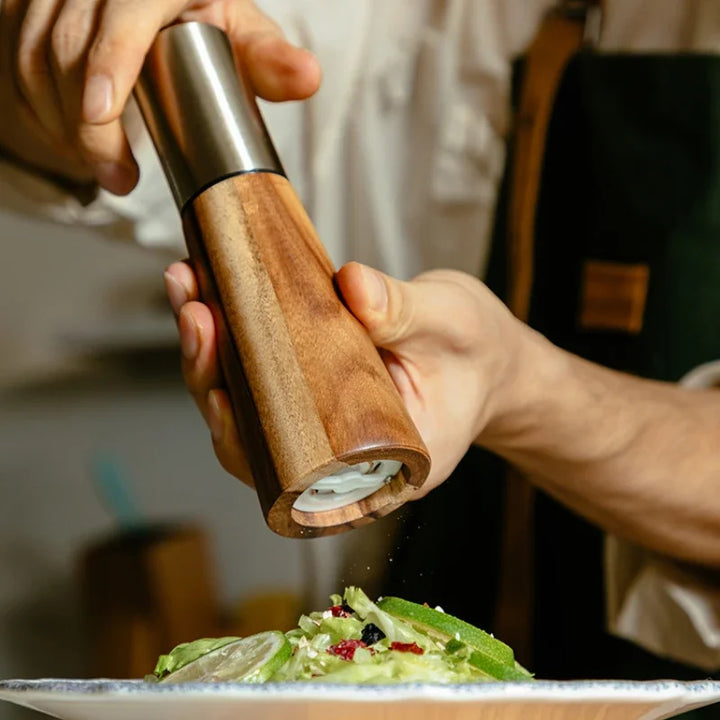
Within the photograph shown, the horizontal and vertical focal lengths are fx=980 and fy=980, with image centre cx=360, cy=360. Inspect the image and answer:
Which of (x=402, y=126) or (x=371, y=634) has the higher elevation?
(x=402, y=126)

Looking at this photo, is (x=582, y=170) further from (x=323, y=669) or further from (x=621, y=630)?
(x=323, y=669)

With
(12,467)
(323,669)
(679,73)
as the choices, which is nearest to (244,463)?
(323,669)

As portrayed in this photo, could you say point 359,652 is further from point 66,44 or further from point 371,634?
point 66,44

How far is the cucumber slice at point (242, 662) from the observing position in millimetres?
390

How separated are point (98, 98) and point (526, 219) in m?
0.55

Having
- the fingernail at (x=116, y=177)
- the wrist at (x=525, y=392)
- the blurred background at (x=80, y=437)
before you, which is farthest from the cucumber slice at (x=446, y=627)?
the blurred background at (x=80, y=437)

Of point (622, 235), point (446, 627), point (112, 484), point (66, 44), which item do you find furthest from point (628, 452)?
point (112, 484)

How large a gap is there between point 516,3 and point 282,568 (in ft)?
2.16

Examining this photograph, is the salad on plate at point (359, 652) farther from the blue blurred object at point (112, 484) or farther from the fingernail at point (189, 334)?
the blue blurred object at point (112, 484)

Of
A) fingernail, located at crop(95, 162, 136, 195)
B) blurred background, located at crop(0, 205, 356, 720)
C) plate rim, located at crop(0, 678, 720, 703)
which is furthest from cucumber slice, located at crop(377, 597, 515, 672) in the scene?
blurred background, located at crop(0, 205, 356, 720)

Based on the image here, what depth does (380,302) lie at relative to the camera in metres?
0.46

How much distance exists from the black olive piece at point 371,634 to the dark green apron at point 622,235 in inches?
17.7

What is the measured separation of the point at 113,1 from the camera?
57 cm

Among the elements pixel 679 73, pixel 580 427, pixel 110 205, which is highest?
pixel 679 73
